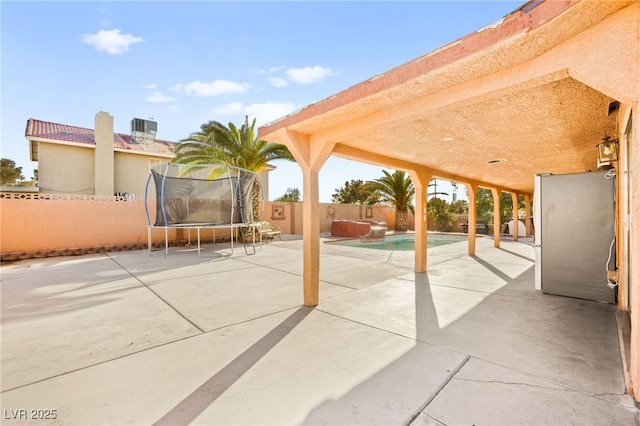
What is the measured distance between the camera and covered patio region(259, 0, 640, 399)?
1756 millimetres

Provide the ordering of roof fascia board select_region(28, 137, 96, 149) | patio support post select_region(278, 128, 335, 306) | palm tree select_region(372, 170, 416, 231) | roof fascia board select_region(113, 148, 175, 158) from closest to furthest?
patio support post select_region(278, 128, 335, 306)
roof fascia board select_region(28, 137, 96, 149)
roof fascia board select_region(113, 148, 175, 158)
palm tree select_region(372, 170, 416, 231)

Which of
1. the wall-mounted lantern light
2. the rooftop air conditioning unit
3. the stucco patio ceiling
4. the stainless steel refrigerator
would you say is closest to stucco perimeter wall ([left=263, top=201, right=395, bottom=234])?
the rooftop air conditioning unit

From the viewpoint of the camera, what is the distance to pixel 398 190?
19.4m

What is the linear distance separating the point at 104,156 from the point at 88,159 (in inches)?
39.2

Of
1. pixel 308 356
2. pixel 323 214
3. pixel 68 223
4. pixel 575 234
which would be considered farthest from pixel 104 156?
pixel 575 234

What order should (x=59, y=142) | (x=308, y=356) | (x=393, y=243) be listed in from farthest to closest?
(x=59, y=142) → (x=393, y=243) → (x=308, y=356)

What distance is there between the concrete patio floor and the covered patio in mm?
564

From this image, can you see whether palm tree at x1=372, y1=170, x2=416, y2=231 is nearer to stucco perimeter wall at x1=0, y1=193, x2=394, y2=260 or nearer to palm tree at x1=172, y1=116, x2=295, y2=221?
palm tree at x1=172, y1=116, x2=295, y2=221

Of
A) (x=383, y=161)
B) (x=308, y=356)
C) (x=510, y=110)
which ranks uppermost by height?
(x=510, y=110)

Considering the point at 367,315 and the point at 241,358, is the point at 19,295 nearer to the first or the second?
the point at 241,358

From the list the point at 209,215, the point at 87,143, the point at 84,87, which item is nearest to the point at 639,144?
the point at 209,215

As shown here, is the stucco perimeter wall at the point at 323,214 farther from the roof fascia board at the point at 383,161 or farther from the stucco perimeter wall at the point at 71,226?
the roof fascia board at the point at 383,161

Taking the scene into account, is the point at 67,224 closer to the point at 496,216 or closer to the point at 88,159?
the point at 88,159

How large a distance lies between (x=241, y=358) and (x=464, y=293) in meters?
3.97
